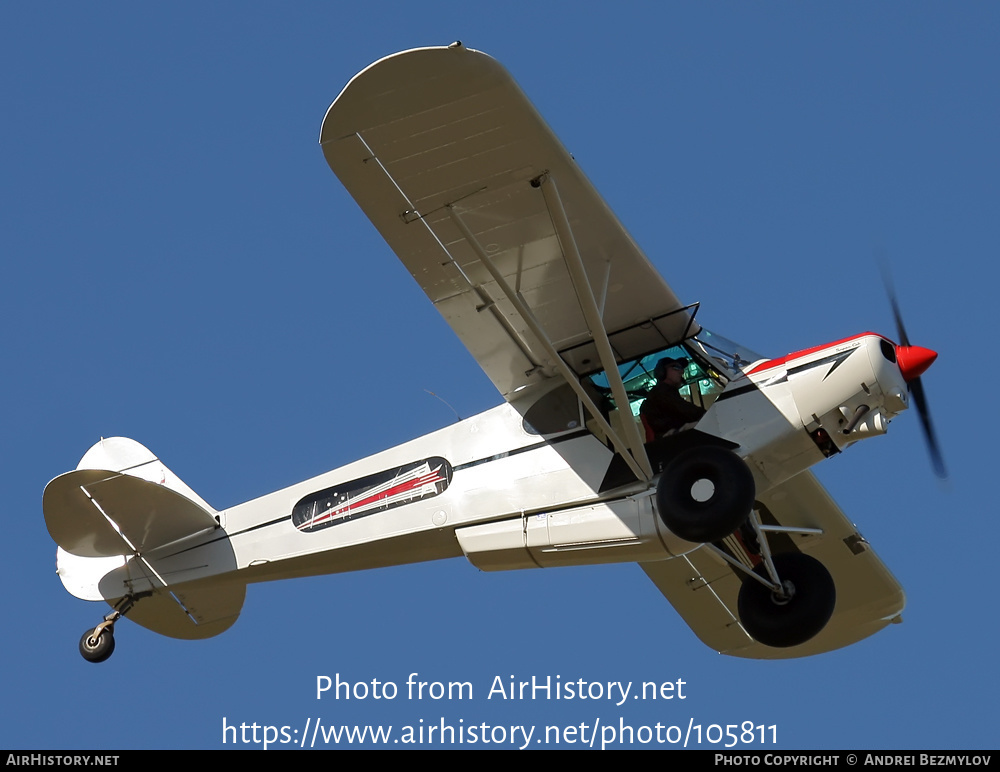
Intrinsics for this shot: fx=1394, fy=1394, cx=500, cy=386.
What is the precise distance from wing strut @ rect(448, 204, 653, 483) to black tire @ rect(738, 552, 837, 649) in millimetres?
1616

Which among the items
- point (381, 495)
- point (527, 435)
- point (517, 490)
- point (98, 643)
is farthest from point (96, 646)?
point (527, 435)

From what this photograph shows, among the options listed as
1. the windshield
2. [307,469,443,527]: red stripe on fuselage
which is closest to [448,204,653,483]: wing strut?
the windshield

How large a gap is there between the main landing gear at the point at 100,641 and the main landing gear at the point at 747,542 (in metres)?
4.56

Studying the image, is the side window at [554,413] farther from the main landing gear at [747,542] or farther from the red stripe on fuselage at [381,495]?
the main landing gear at [747,542]

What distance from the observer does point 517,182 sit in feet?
29.0

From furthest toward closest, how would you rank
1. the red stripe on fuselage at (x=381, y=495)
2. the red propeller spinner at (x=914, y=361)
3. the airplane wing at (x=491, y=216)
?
the red stripe on fuselage at (x=381, y=495) < the red propeller spinner at (x=914, y=361) < the airplane wing at (x=491, y=216)

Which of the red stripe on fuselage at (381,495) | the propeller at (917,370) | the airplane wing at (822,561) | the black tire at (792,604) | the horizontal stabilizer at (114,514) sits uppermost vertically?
the horizontal stabilizer at (114,514)

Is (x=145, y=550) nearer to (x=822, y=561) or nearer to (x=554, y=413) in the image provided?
(x=554, y=413)

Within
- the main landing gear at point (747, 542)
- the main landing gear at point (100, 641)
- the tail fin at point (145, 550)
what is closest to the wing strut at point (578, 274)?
the main landing gear at point (747, 542)

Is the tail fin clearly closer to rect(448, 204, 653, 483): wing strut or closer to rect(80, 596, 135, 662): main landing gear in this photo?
rect(80, 596, 135, 662): main landing gear

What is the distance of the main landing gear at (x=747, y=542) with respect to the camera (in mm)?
8828

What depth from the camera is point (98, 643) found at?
35.3 ft

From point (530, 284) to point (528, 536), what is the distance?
68.5 inches

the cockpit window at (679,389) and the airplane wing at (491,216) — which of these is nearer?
the airplane wing at (491,216)
